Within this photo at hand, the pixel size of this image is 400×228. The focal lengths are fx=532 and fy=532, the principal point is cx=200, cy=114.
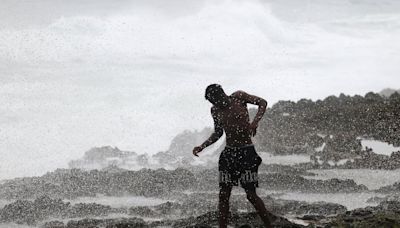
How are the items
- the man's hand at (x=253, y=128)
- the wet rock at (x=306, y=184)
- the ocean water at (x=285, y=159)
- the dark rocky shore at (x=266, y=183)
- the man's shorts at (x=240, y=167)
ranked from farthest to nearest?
the ocean water at (x=285, y=159) → the wet rock at (x=306, y=184) → the dark rocky shore at (x=266, y=183) → the man's shorts at (x=240, y=167) → the man's hand at (x=253, y=128)

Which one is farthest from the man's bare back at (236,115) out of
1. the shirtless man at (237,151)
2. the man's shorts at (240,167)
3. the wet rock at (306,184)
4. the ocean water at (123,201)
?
the wet rock at (306,184)

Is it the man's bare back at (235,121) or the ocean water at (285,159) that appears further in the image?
the ocean water at (285,159)

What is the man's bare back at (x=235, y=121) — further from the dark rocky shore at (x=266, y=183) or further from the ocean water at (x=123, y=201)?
the ocean water at (x=123, y=201)

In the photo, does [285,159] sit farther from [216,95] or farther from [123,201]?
[216,95]

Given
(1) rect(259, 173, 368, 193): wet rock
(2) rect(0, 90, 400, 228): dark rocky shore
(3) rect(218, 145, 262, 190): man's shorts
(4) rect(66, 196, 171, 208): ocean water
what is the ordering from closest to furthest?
(3) rect(218, 145, 262, 190): man's shorts
(2) rect(0, 90, 400, 228): dark rocky shore
(4) rect(66, 196, 171, 208): ocean water
(1) rect(259, 173, 368, 193): wet rock

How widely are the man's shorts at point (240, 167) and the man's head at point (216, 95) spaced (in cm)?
64

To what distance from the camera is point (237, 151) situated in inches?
279

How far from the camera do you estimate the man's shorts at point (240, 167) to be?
7013 mm

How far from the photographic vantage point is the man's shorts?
7.01 meters

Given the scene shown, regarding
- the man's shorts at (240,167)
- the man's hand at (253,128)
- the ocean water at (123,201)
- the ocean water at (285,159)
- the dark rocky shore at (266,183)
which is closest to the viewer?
the man's hand at (253,128)

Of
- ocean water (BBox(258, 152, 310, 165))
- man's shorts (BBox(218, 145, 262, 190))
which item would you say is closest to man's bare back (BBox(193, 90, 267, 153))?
man's shorts (BBox(218, 145, 262, 190))

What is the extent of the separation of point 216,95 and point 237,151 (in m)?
0.80

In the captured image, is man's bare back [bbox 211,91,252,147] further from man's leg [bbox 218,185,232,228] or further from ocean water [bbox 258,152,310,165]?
ocean water [bbox 258,152,310,165]

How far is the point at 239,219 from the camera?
8.59 meters
